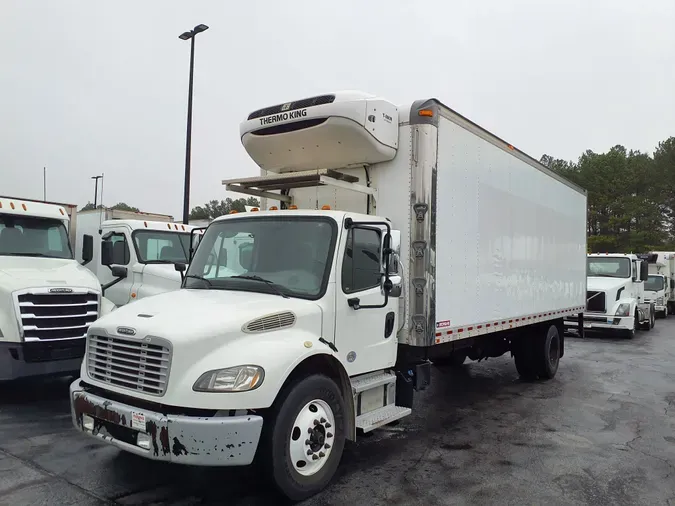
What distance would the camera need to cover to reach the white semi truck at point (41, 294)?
23.1ft

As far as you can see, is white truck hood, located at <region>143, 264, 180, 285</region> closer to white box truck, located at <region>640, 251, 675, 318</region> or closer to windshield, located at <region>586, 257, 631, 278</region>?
windshield, located at <region>586, 257, 631, 278</region>

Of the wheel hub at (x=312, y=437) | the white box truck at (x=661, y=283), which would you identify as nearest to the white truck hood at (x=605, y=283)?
the white box truck at (x=661, y=283)

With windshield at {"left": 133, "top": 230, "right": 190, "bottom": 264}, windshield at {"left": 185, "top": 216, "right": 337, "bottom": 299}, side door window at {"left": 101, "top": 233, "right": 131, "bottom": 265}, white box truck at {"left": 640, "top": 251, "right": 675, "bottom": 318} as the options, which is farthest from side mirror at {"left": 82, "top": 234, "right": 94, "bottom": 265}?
white box truck at {"left": 640, "top": 251, "right": 675, "bottom": 318}

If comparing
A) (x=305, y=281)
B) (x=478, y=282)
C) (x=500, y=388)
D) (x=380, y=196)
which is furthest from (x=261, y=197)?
(x=500, y=388)

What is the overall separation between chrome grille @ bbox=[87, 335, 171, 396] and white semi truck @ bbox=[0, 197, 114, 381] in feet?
10.6

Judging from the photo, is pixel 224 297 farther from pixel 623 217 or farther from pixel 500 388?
pixel 623 217

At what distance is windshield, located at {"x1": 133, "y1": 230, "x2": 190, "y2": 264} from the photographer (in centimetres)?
979

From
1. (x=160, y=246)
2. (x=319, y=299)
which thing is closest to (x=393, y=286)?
(x=319, y=299)

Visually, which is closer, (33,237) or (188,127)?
(33,237)

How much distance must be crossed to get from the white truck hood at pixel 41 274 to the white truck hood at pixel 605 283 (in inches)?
569

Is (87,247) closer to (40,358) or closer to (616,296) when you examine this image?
(40,358)

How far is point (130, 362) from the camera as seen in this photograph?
13.5 feet

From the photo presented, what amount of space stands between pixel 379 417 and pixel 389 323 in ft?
3.00

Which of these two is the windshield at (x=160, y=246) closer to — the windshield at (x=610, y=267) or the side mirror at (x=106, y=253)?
the side mirror at (x=106, y=253)
